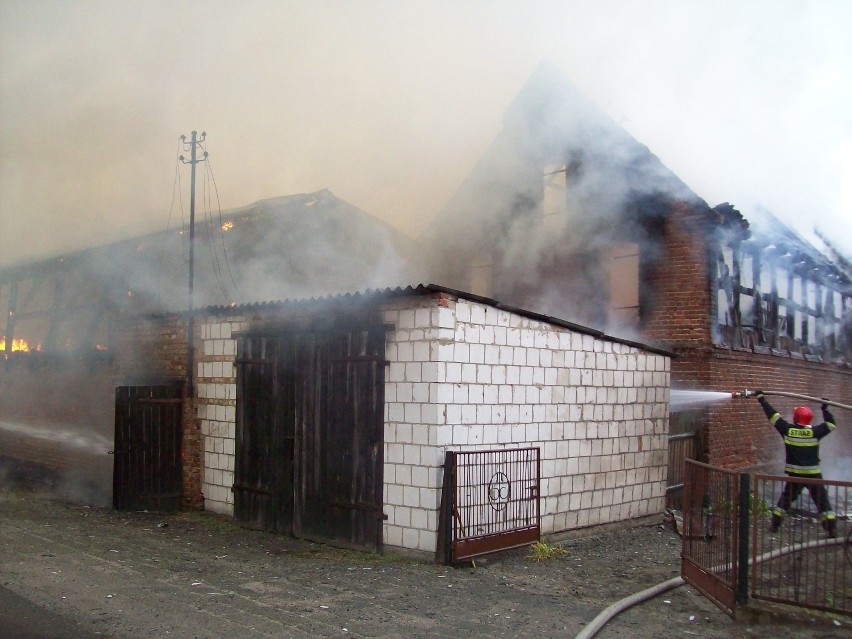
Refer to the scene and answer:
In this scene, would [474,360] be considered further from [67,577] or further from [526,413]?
[67,577]

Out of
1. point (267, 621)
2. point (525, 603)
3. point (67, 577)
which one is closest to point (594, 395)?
point (525, 603)

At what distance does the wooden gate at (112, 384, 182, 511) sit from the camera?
10180 millimetres

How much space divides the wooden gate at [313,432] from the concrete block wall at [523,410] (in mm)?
292

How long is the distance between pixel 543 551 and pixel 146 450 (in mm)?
5710

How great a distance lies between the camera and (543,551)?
311 inches

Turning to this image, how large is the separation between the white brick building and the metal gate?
18 centimetres

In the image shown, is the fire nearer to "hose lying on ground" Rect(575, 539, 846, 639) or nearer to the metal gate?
the metal gate

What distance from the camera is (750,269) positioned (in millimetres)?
13023

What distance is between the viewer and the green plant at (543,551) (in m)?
7.87

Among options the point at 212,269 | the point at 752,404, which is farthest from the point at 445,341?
the point at 212,269

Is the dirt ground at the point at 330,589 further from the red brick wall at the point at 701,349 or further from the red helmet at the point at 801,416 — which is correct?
the red brick wall at the point at 701,349

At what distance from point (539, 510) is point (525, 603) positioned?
211cm

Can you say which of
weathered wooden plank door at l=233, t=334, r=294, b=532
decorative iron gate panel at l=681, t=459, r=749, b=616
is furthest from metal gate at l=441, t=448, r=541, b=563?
weathered wooden plank door at l=233, t=334, r=294, b=532

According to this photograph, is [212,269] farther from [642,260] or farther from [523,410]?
[523,410]
